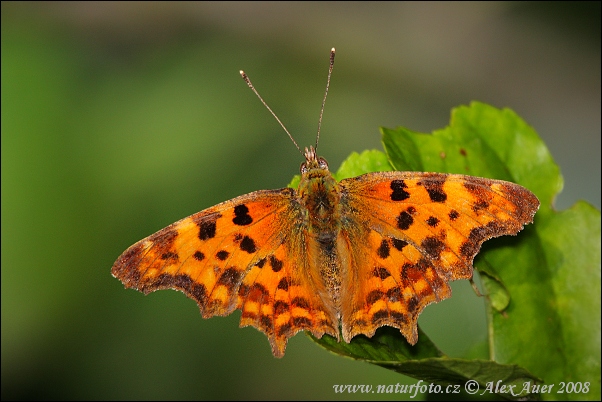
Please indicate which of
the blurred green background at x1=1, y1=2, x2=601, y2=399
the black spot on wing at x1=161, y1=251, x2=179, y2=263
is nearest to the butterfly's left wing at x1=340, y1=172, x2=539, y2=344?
the black spot on wing at x1=161, y1=251, x2=179, y2=263

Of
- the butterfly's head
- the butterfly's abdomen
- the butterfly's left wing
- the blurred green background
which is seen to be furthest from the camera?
the blurred green background

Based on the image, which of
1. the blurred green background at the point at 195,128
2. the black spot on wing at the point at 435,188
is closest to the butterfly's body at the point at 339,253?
the black spot on wing at the point at 435,188

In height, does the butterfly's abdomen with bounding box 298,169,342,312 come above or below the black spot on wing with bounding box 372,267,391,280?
above

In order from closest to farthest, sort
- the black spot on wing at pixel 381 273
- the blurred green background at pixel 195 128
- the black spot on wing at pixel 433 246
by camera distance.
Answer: the black spot on wing at pixel 433 246 < the black spot on wing at pixel 381 273 < the blurred green background at pixel 195 128

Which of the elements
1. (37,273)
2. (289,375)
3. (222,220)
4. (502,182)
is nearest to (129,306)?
(37,273)

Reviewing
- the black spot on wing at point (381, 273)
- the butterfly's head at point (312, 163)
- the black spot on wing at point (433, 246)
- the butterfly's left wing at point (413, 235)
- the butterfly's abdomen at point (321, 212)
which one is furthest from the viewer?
the butterfly's head at point (312, 163)

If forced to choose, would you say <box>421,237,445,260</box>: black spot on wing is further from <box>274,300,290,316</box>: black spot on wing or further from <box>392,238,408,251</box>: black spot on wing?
<box>274,300,290,316</box>: black spot on wing

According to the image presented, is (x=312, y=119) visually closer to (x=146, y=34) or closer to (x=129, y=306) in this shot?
(x=146, y=34)

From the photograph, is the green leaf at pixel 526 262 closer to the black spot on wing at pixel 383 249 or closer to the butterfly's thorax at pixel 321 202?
the butterfly's thorax at pixel 321 202
